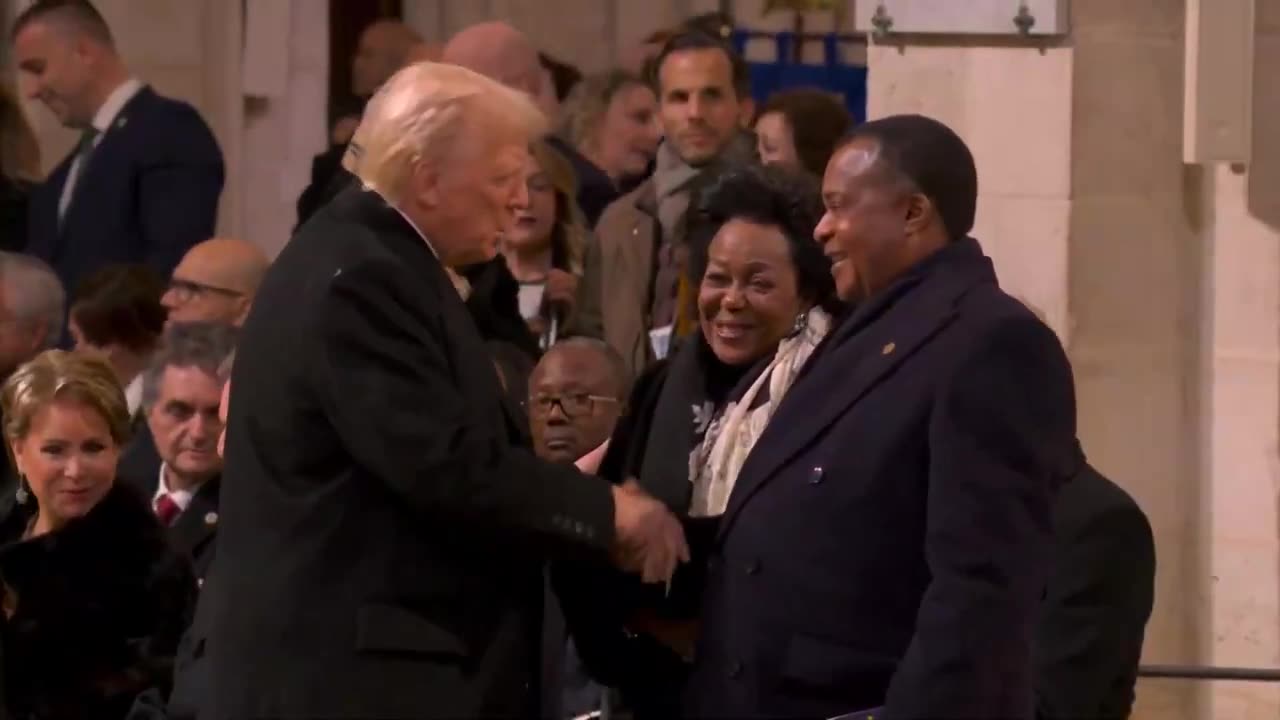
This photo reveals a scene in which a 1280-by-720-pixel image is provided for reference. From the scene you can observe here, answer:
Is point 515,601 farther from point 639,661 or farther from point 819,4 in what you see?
point 819,4

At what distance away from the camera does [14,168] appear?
7.34 metres

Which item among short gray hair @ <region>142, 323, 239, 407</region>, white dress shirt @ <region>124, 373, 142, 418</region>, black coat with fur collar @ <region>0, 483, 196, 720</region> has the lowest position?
black coat with fur collar @ <region>0, 483, 196, 720</region>

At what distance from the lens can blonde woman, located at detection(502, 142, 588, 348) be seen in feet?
20.0

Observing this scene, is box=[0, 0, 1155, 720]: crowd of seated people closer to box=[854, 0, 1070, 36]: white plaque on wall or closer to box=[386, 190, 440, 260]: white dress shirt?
box=[386, 190, 440, 260]: white dress shirt

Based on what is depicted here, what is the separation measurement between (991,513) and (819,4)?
6.65 metres

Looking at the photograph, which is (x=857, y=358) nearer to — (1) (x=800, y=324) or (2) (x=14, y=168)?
(1) (x=800, y=324)

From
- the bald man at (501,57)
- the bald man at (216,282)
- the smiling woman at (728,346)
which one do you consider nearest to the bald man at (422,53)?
the bald man at (501,57)

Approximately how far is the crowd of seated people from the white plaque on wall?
0.77 feet

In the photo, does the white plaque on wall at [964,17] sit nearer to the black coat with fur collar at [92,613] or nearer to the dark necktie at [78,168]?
the black coat with fur collar at [92,613]

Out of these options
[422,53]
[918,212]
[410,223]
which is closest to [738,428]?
[918,212]

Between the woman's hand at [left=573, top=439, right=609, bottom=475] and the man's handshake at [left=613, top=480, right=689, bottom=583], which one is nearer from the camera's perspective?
the man's handshake at [left=613, top=480, right=689, bottom=583]

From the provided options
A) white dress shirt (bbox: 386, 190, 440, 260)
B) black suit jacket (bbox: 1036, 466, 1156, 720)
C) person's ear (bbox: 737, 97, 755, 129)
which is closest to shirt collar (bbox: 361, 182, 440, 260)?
white dress shirt (bbox: 386, 190, 440, 260)

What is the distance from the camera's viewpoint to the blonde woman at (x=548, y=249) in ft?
20.0

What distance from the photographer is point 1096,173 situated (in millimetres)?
5406
